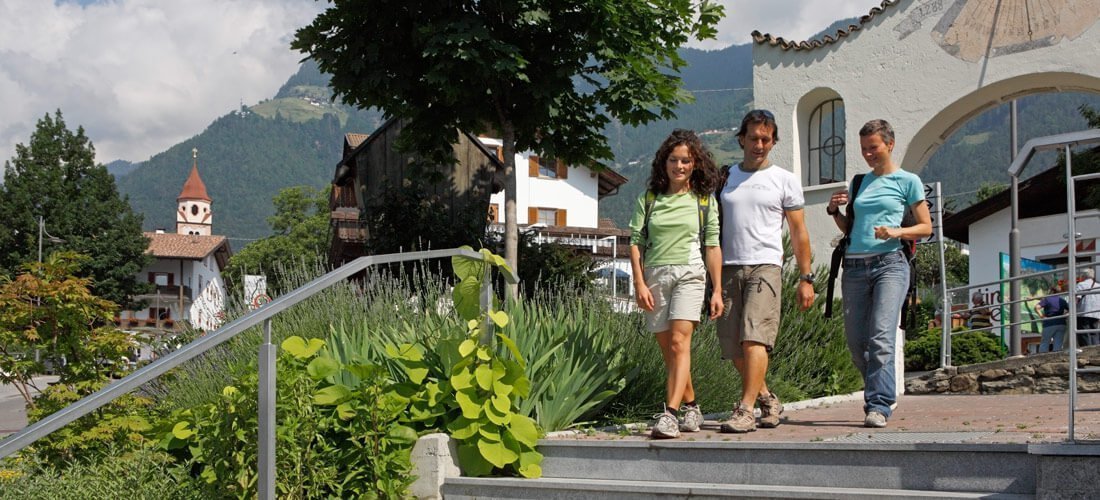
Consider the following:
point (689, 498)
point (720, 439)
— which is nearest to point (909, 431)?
point (720, 439)

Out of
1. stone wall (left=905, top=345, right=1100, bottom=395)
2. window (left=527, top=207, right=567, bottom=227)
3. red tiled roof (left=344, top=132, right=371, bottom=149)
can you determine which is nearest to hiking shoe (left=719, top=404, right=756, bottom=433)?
stone wall (left=905, top=345, right=1100, bottom=395)

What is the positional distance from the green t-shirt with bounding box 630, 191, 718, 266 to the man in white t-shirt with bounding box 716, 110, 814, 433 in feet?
0.63

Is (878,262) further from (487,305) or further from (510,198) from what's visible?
(510,198)

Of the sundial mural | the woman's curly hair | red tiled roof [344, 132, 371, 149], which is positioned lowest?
the woman's curly hair

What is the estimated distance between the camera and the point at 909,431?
5363 mm

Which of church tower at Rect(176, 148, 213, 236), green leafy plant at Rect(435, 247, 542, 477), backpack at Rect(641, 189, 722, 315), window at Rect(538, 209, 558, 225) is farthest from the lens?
church tower at Rect(176, 148, 213, 236)

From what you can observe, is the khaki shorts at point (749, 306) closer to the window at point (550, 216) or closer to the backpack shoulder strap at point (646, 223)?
the backpack shoulder strap at point (646, 223)

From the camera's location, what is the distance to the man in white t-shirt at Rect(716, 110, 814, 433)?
5715mm

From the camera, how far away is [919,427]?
5.66m

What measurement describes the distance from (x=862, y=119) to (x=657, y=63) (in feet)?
12.0

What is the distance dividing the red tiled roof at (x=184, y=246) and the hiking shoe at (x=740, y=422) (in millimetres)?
87846

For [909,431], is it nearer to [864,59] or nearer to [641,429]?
[641,429]

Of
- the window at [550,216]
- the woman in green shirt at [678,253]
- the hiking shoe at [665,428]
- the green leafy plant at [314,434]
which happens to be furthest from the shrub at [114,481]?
the window at [550,216]

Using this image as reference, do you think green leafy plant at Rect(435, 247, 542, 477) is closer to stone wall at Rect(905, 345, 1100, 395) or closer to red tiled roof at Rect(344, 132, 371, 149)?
stone wall at Rect(905, 345, 1100, 395)
